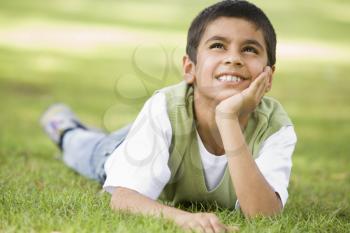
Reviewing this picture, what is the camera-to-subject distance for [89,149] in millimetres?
4168

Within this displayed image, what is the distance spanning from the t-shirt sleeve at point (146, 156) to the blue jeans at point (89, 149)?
2.62 feet

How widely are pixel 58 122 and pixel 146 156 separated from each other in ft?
6.81

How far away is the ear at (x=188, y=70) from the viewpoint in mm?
3053

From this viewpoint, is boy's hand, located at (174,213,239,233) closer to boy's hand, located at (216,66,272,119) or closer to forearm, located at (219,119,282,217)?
forearm, located at (219,119,282,217)

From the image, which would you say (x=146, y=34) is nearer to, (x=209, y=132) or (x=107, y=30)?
(x=107, y=30)

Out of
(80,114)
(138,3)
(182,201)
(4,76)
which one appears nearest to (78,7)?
(138,3)

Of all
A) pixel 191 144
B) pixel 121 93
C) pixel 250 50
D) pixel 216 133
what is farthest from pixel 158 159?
pixel 121 93

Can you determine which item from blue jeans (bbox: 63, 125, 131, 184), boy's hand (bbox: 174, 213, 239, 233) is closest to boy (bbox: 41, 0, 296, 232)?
boy's hand (bbox: 174, 213, 239, 233)

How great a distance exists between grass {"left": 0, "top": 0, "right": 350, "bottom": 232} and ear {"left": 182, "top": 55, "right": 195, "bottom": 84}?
1.63 ft

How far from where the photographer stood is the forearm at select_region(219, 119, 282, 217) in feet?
8.71

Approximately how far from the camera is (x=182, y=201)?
10.4 ft

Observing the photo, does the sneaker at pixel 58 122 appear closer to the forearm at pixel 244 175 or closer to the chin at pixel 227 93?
the chin at pixel 227 93

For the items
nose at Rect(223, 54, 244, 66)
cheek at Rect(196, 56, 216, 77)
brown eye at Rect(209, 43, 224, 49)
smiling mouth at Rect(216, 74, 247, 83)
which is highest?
brown eye at Rect(209, 43, 224, 49)

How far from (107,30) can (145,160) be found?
464 inches
